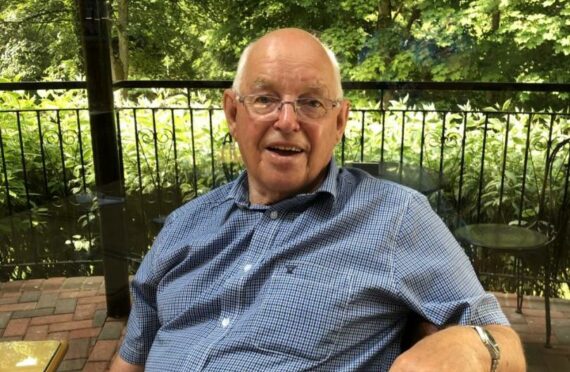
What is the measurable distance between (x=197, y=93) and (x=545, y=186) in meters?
1.80

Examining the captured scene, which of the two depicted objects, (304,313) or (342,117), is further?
(342,117)

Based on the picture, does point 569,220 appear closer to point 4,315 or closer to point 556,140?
point 556,140

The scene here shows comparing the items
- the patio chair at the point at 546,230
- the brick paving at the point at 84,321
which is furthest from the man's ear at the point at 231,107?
the patio chair at the point at 546,230

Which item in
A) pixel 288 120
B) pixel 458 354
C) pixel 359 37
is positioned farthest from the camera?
pixel 359 37

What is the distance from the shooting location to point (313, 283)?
1095 mm

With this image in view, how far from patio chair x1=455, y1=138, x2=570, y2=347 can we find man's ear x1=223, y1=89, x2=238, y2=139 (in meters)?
1.82

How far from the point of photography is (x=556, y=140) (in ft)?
8.99

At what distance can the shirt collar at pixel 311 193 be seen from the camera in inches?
46.5

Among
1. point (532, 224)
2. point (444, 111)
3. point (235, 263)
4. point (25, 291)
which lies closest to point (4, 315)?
point (25, 291)

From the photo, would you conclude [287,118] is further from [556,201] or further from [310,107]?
[556,201]

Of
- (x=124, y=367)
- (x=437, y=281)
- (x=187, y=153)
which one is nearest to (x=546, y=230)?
(x=187, y=153)

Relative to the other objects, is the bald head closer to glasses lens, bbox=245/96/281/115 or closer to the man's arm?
glasses lens, bbox=245/96/281/115

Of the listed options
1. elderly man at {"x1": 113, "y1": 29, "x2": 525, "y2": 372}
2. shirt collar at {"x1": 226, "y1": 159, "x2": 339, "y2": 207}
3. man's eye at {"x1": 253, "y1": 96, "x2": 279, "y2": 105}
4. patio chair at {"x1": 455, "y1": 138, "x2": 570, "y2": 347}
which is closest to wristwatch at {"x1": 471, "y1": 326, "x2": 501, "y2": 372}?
elderly man at {"x1": 113, "y1": 29, "x2": 525, "y2": 372}

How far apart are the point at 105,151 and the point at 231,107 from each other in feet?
4.98
